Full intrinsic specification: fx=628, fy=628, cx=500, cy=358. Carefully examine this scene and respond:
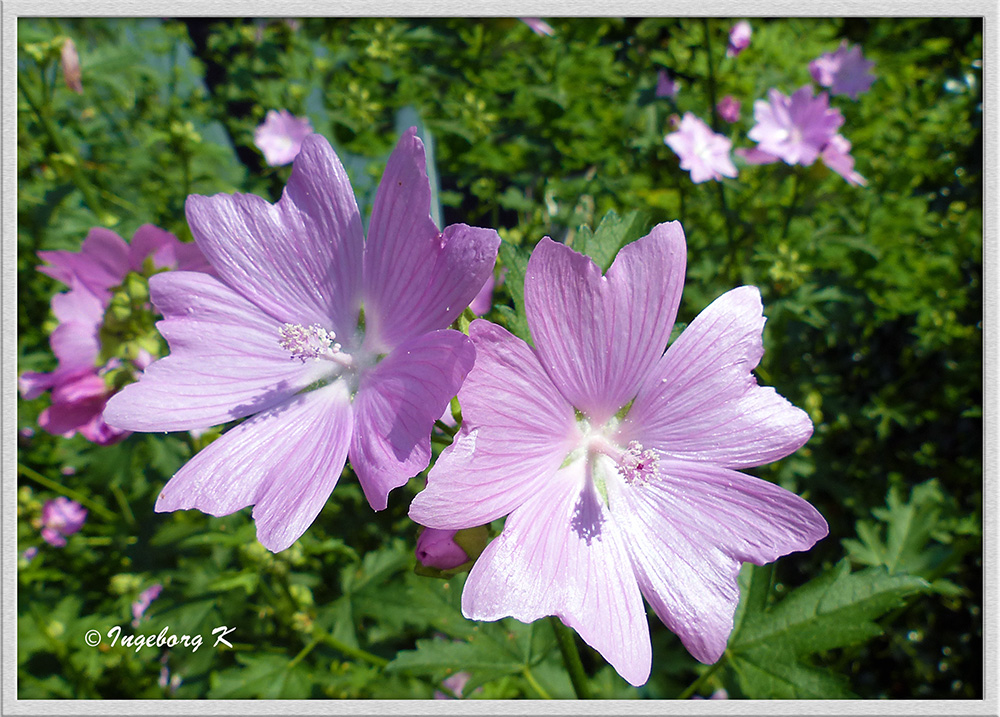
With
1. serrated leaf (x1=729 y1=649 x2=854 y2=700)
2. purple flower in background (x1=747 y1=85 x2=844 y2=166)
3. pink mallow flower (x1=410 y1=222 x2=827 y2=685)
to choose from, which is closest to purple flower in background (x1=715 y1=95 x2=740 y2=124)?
purple flower in background (x1=747 y1=85 x2=844 y2=166)

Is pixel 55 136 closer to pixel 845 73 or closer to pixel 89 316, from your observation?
pixel 89 316

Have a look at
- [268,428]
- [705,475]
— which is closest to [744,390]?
[705,475]

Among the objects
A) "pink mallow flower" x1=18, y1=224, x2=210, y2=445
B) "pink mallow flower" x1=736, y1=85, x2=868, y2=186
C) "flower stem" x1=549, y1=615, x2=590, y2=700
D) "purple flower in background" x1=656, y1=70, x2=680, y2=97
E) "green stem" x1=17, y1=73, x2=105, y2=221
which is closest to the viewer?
"flower stem" x1=549, y1=615, x2=590, y2=700

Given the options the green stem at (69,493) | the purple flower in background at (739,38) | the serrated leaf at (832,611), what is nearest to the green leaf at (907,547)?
the serrated leaf at (832,611)

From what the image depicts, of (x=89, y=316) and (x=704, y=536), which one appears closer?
(x=704, y=536)

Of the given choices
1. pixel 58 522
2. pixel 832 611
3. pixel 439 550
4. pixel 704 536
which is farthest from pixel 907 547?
pixel 58 522

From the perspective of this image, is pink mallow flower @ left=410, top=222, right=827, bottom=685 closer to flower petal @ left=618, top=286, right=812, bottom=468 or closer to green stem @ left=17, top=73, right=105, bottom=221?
flower petal @ left=618, top=286, right=812, bottom=468
